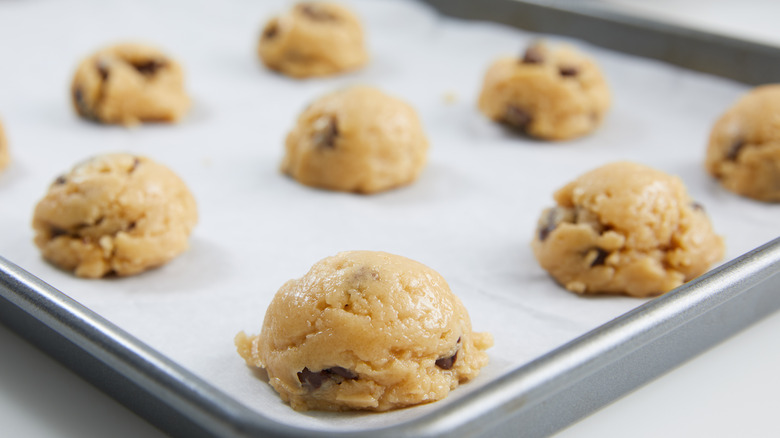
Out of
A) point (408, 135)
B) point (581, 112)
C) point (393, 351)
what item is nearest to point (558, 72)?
point (581, 112)

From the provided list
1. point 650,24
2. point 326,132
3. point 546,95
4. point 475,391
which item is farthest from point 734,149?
point 475,391

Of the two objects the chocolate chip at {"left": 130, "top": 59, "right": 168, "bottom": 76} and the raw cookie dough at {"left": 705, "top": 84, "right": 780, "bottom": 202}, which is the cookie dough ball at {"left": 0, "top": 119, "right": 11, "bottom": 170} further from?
the raw cookie dough at {"left": 705, "top": 84, "right": 780, "bottom": 202}

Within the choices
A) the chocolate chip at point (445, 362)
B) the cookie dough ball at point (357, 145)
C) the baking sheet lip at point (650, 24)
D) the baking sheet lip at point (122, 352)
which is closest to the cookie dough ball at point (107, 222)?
the baking sheet lip at point (122, 352)

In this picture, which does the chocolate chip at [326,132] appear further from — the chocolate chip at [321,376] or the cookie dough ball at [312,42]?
the chocolate chip at [321,376]

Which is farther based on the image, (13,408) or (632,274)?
(632,274)

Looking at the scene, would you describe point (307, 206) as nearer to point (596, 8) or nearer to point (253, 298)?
point (253, 298)
